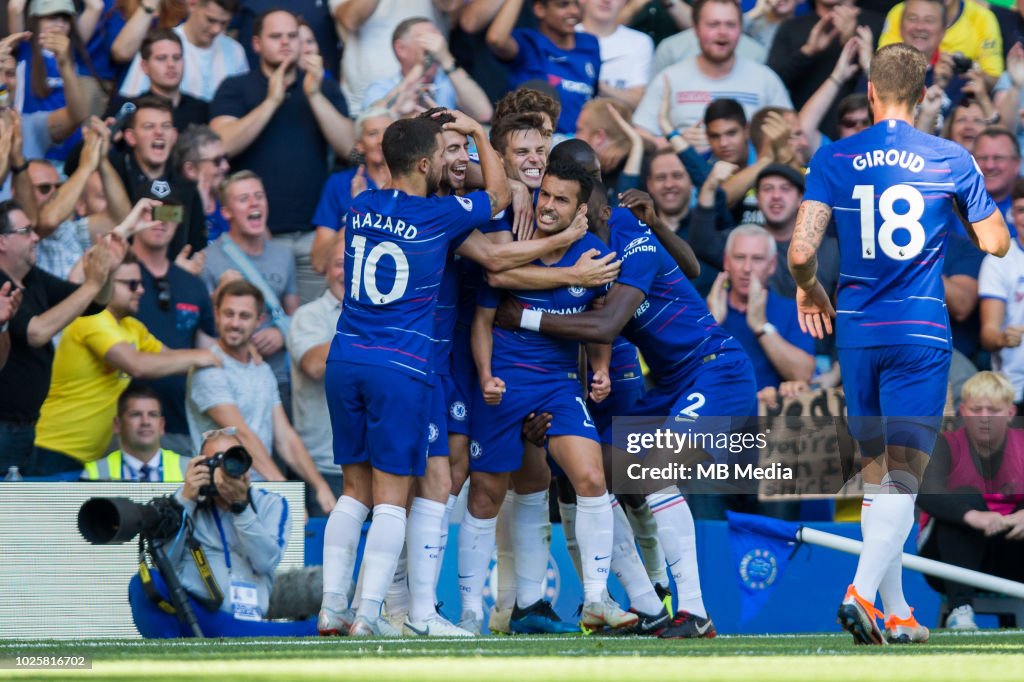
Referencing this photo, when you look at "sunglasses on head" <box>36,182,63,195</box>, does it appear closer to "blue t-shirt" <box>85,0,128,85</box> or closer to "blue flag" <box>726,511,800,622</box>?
"blue t-shirt" <box>85,0,128,85</box>

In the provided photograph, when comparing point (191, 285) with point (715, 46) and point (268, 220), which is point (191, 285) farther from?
point (715, 46)

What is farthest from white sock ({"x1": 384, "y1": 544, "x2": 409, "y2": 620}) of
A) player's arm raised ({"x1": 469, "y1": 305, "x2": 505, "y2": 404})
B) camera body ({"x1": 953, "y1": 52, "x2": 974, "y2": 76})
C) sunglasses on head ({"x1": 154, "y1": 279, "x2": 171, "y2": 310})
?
camera body ({"x1": 953, "y1": 52, "x2": 974, "y2": 76})

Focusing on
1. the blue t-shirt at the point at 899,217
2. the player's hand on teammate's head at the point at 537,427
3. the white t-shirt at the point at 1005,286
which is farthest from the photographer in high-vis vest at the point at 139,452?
the white t-shirt at the point at 1005,286

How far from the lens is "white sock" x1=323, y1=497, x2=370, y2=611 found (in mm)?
7355

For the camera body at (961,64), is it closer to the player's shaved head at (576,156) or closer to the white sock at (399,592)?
the player's shaved head at (576,156)

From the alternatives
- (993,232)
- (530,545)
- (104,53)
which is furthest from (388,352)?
(104,53)

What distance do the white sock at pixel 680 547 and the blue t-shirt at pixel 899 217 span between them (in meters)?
1.48

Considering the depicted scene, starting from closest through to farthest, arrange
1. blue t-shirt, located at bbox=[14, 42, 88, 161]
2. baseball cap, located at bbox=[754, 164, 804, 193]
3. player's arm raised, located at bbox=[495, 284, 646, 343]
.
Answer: player's arm raised, located at bbox=[495, 284, 646, 343]
blue t-shirt, located at bbox=[14, 42, 88, 161]
baseball cap, located at bbox=[754, 164, 804, 193]

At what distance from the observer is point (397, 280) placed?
729 cm

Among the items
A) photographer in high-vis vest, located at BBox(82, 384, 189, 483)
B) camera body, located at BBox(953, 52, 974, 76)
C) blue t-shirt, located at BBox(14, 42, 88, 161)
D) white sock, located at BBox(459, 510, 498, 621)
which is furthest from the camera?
camera body, located at BBox(953, 52, 974, 76)

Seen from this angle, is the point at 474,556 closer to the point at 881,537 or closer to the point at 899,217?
the point at 881,537

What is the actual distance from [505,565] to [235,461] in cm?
187

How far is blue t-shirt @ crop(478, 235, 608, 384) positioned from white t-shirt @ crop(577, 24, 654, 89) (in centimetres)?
482

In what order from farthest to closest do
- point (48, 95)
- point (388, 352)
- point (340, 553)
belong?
point (48, 95)
point (340, 553)
point (388, 352)
